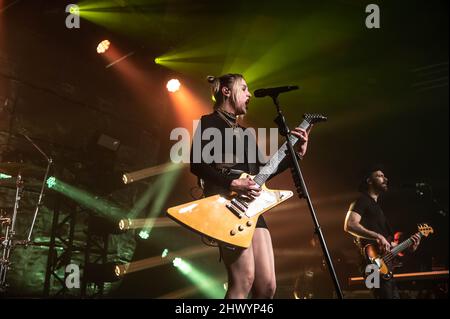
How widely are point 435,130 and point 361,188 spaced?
4.67 meters

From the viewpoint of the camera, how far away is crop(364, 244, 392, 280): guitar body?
4.36 metres

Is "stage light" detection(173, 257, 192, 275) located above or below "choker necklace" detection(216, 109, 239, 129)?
below

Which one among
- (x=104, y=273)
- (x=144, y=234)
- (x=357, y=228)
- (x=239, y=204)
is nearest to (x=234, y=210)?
(x=239, y=204)

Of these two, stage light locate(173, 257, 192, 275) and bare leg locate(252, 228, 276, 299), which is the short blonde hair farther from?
stage light locate(173, 257, 192, 275)


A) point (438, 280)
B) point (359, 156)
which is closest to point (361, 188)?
point (438, 280)

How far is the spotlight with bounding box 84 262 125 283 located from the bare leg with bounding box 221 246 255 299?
3.76 metres

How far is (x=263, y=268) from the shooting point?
252 centimetres

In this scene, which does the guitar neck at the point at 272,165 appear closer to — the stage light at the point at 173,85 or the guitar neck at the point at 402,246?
the guitar neck at the point at 402,246

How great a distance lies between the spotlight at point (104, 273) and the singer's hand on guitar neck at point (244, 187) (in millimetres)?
3905

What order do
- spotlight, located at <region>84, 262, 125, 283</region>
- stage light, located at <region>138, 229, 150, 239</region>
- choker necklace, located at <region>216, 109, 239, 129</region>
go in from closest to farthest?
choker necklace, located at <region>216, 109, 239, 129</region> → spotlight, located at <region>84, 262, 125, 283</region> → stage light, located at <region>138, 229, 150, 239</region>

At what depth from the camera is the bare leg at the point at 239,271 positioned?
7.78ft

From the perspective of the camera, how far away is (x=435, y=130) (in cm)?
864

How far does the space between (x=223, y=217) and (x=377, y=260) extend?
2.79 meters

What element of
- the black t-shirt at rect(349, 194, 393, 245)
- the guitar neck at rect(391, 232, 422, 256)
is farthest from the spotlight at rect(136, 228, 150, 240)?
the guitar neck at rect(391, 232, 422, 256)
